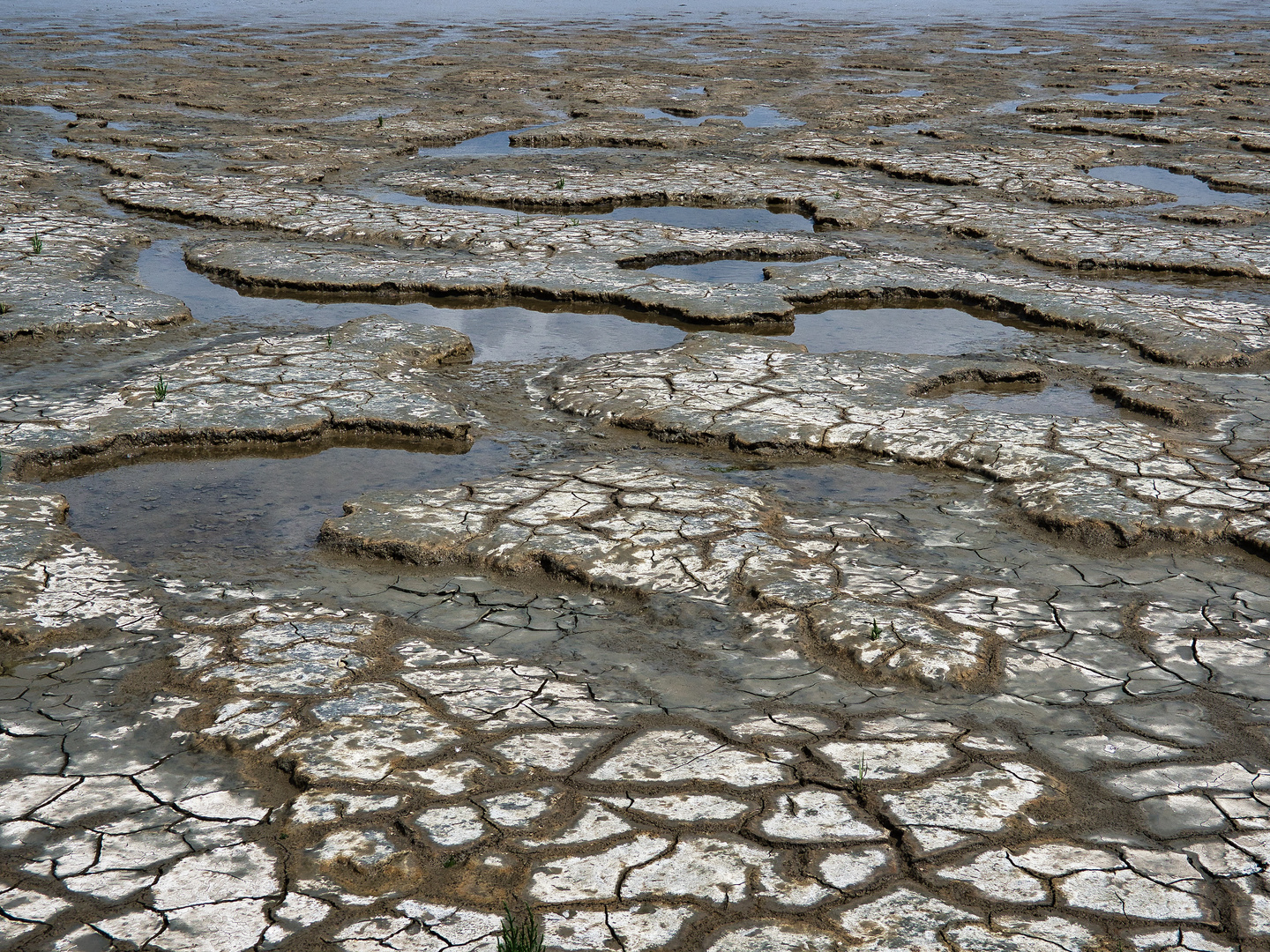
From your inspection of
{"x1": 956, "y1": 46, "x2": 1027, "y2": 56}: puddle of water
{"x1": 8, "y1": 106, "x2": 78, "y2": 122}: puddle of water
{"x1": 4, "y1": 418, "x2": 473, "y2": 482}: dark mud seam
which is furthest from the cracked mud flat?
{"x1": 956, "y1": 46, "x2": 1027, "y2": 56}: puddle of water

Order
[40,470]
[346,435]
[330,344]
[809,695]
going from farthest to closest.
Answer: [330,344] < [346,435] < [40,470] < [809,695]

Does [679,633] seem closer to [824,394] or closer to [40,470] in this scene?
[824,394]

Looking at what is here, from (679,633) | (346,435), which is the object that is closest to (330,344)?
(346,435)

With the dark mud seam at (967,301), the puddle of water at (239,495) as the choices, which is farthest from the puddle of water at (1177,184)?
the puddle of water at (239,495)

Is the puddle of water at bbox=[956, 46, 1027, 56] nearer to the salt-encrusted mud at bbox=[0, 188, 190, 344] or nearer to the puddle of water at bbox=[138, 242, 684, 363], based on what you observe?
the puddle of water at bbox=[138, 242, 684, 363]

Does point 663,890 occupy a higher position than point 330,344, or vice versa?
point 330,344

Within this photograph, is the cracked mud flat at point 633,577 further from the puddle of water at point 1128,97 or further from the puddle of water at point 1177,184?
the puddle of water at point 1128,97

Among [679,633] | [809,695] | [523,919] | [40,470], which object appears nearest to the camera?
[523,919]
